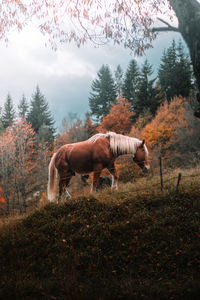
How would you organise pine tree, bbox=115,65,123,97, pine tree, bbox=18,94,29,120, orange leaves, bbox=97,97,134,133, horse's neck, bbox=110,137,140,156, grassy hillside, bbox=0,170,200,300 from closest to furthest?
grassy hillside, bbox=0,170,200,300
horse's neck, bbox=110,137,140,156
orange leaves, bbox=97,97,134,133
pine tree, bbox=115,65,123,97
pine tree, bbox=18,94,29,120

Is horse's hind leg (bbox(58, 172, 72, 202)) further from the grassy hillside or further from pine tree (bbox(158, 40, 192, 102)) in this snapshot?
pine tree (bbox(158, 40, 192, 102))

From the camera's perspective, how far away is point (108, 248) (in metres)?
4.25

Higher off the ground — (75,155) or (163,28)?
(163,28)

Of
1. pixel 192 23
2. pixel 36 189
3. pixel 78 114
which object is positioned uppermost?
pixel 78 114

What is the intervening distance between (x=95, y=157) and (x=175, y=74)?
867 inches

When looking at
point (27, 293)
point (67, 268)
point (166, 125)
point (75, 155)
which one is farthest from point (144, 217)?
point (166, 125)

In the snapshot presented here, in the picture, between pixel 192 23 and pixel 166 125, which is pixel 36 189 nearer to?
pixel 166 125

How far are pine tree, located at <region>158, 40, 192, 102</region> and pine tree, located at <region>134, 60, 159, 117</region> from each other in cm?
203

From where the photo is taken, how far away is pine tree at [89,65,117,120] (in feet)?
99.0

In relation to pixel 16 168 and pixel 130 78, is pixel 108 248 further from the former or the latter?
pixel 130 78

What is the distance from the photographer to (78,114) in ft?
95.2

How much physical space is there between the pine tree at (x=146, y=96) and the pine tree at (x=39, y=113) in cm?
1271

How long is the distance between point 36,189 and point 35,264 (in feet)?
58.7

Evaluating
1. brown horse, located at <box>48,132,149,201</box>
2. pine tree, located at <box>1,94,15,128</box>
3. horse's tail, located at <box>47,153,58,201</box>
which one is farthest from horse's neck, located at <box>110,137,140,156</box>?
pine tree, located at <box>1,94,15,128</box>
